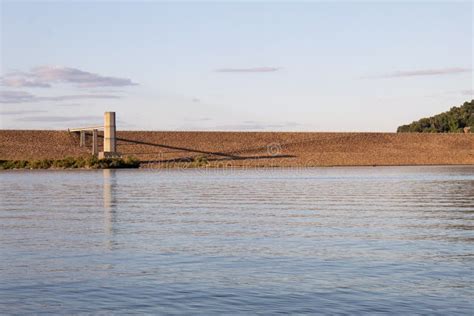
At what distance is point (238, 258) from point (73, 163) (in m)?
66.9

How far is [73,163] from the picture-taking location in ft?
263

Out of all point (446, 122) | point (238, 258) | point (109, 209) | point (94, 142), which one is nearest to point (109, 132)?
point (94, 142)

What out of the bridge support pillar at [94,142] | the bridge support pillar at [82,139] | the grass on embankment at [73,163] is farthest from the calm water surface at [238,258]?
the bridge support pillar at [82,139]

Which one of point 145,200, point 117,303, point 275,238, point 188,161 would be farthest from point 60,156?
point 117,303

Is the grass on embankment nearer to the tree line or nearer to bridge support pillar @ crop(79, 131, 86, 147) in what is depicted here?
bridge support pillar @ crop(79, 131, 86, 147)

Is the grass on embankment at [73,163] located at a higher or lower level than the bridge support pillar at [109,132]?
lower

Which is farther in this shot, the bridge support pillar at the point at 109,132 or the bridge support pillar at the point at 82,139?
the bridge support pillar at the point at 82,139

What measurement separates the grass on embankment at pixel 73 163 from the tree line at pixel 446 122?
218 feet

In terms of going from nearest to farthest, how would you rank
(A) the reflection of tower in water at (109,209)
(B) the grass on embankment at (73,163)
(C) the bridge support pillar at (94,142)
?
1. (A) the reflection of tower in water at (109,209)
2. (B) the grass on embankment at (73,163)
3. (C) the bridge support pillar at (94,142)

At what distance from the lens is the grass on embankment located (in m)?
79.4

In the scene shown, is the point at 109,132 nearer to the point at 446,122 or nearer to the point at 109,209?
the point at 109,209

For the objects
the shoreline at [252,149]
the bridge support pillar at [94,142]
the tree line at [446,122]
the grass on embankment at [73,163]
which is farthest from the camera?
the tree line at [446,122]

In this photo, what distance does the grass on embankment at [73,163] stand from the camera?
7938cm

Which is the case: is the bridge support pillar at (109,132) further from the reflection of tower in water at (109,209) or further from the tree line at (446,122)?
the tree line at (446,122)
